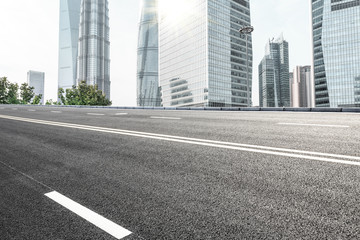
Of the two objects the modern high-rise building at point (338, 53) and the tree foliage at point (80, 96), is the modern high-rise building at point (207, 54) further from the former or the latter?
the tree foliage at point (80, 96)

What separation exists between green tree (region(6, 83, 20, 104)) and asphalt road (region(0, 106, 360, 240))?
286 ft

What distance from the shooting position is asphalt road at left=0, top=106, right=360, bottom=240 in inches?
77.5

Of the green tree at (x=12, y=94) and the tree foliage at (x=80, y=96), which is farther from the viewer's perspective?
the green tree at (x=12, y=94)

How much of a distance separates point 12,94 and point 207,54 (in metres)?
85.0

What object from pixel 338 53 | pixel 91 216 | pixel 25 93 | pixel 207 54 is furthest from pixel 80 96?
pixel 338 53

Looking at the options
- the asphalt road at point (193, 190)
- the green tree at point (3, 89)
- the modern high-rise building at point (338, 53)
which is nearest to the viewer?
the asphalt road at point (193, 190)

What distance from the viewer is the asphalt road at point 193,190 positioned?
197 centimetres

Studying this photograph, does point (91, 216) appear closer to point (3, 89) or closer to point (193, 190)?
point (193, 190)

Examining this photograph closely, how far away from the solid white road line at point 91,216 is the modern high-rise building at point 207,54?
368ft

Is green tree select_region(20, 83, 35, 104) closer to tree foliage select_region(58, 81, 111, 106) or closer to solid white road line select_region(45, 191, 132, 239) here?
tree foliage select_region(58, 81, 111, 106)

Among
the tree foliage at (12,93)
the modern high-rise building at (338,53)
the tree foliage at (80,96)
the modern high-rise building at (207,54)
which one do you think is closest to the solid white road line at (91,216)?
the tree foliage at (80,96)

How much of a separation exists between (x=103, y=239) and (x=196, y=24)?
133m

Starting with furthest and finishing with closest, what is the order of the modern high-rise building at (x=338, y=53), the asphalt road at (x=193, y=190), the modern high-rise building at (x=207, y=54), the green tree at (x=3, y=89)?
the modern high-rise building at (x=207, y=54), the modern high-rise building at (x=338, y=53), the green tree at (x=3, y=89), the asphalt road at (x=193, y=190)

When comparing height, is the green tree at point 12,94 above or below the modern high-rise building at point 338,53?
below
